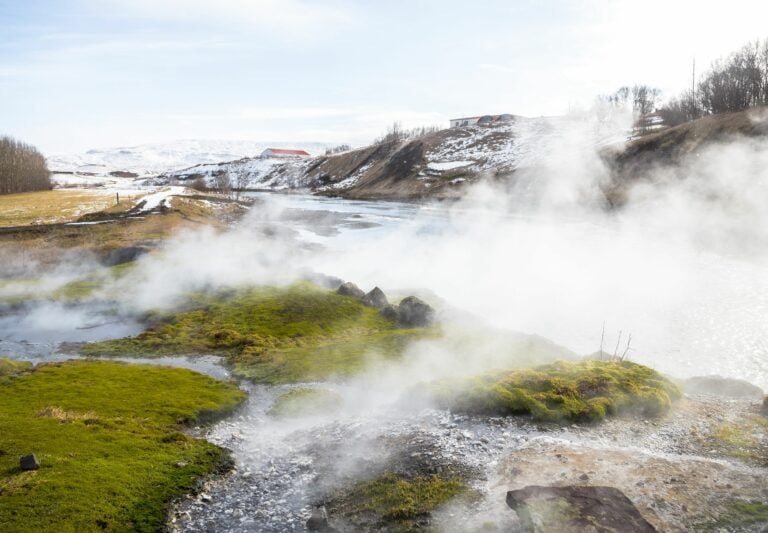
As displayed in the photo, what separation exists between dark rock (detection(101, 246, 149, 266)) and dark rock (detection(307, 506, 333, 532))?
4217cm

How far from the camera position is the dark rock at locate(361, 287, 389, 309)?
1408 inches

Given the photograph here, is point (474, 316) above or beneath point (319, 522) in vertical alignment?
above

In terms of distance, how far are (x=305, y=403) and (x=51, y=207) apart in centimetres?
7845

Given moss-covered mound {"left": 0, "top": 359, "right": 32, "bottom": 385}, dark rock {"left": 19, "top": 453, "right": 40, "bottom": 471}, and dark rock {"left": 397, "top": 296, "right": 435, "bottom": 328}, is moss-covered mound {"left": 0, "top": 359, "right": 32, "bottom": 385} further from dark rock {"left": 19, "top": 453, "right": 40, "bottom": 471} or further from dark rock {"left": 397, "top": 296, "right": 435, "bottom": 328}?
dark rock {"left": 397, "top": 296, "right": 435, "bottom": 328}

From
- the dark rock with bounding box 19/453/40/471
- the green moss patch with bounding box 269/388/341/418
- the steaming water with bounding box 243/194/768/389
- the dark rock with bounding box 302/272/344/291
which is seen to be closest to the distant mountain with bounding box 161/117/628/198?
the steaming water with bounding box 243/194/768/389

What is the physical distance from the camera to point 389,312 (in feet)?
111

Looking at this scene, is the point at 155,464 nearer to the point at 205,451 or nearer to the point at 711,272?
the point at 205,451

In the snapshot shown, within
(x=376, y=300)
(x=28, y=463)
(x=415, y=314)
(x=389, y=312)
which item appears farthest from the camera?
(x=376, y=300)

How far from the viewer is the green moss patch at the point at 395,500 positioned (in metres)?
13.4

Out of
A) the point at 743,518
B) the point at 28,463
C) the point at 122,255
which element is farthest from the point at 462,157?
the point at 28,463

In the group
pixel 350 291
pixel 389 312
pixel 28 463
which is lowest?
pixel 389 312

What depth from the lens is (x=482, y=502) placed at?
13922mm

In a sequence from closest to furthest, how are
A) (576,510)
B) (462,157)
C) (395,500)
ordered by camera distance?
(576,510), (395,500), (462,157)

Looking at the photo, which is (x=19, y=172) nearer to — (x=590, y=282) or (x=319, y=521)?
(x=590, y=282)
